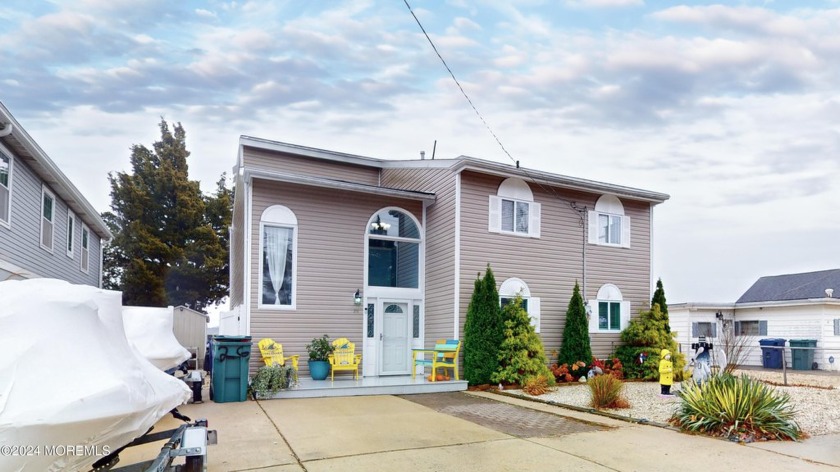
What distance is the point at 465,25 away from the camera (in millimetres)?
9156

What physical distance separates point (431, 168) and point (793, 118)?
8.12 metres

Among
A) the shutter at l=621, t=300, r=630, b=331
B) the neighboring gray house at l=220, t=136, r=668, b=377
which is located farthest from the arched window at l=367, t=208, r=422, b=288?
the shutter at l=621, t=300, r=630, b=331

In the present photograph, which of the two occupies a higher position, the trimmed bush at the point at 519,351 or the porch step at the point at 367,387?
the trimmed bush at the point at 519,351

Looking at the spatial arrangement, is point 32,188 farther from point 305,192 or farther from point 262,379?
point 262,379

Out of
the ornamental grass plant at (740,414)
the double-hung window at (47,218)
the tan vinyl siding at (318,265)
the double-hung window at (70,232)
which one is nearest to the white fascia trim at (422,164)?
the tan vinyl siding at (318,265)

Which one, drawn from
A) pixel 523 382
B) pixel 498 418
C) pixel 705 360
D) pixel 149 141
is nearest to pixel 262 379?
pixel 498 418

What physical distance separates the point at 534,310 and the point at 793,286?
55.8ft

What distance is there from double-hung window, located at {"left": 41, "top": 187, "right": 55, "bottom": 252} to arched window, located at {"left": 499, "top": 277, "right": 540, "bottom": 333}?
10649 millimetres

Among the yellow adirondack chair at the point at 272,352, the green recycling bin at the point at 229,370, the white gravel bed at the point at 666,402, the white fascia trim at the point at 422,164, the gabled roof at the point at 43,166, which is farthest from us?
the white fascia trim at the point at 422,164

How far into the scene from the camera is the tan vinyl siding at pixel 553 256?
43.7 ft

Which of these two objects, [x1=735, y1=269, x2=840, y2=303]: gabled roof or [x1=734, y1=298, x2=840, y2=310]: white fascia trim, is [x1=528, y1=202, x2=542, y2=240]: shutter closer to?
[x1=734, y1=298, x2=840, y2=310]: white fascia trim

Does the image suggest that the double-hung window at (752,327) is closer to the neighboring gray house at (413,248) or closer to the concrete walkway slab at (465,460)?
the neighboring gray house at (413,248)

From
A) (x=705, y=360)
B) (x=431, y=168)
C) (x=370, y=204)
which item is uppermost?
(x=431, y=168)

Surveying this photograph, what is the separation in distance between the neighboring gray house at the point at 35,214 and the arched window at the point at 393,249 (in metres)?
6.96
